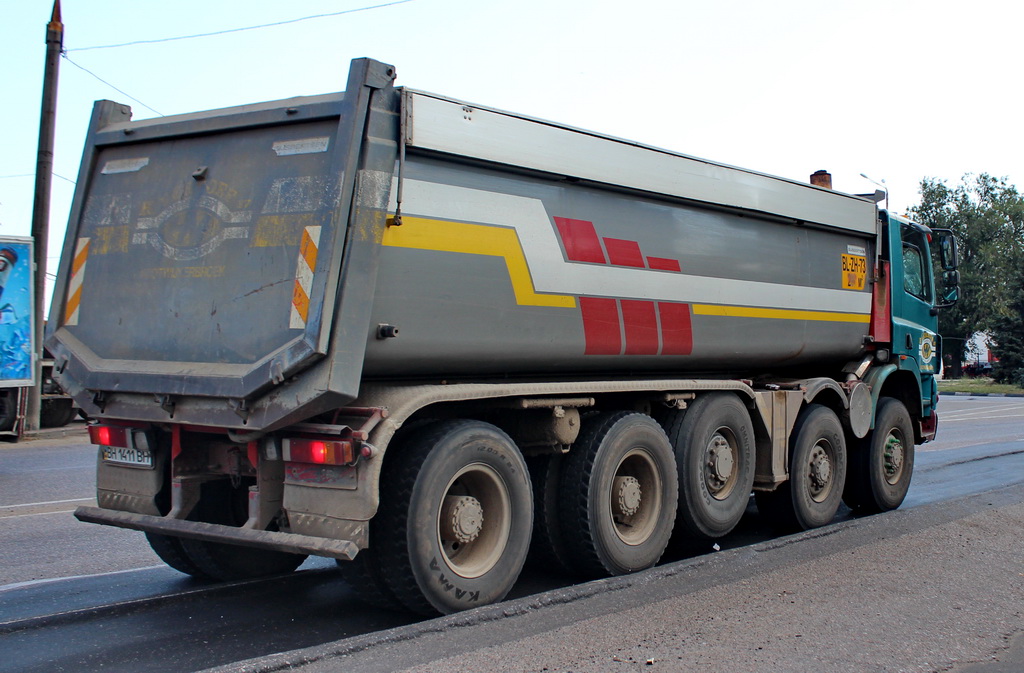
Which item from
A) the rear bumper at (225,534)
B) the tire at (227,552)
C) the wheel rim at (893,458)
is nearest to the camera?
the rear bumper at (225,534)

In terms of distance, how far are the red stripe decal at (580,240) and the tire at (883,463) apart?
440cm

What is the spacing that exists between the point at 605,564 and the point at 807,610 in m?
1.42

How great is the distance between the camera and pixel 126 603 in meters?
5.64

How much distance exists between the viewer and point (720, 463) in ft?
24.1

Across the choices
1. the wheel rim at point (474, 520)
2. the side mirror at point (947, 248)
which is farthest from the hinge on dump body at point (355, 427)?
the side mirror at point (947, 248)

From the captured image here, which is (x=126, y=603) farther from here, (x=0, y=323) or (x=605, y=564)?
(x=0, y=323)

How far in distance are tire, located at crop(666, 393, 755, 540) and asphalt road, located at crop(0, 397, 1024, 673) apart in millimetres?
425

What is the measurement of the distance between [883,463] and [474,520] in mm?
5547

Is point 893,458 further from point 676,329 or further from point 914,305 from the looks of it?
point 676,329

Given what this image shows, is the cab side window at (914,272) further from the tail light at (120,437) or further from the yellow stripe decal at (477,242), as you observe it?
the tail light at (120,437)

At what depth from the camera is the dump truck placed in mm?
4836

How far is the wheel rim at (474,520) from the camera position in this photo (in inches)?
207

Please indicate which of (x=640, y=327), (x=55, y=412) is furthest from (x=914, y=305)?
(x=55, y=412)

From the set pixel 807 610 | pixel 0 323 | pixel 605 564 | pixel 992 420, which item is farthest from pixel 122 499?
pixel 992 420
